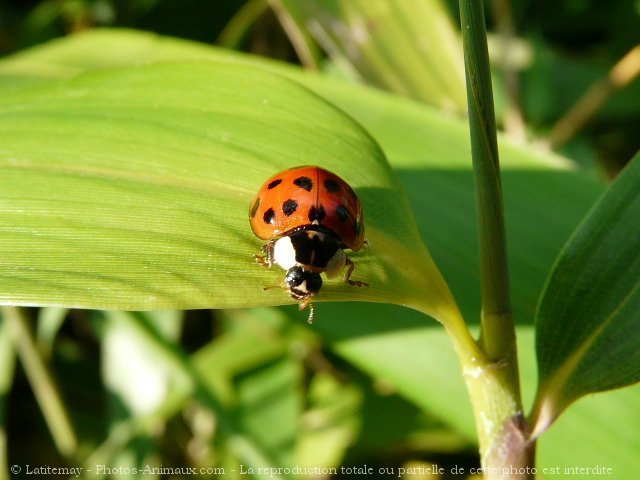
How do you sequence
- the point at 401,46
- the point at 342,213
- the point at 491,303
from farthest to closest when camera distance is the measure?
1. the point at 401,46
2. the point at 342,213
3. the point at 491,303

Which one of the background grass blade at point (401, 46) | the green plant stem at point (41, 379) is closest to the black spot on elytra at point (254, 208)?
the background grass blade at point (401, 46)

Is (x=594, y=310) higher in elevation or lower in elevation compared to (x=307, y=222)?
lower

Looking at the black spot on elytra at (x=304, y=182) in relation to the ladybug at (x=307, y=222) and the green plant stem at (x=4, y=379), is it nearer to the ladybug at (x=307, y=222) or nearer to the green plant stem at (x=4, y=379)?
the ladybug at (x=307, y=222)

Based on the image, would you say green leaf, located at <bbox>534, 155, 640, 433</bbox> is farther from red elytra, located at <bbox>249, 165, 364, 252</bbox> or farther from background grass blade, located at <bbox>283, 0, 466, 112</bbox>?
background grass blade, located at <bbox>283, 0, 466, 112</bbox>

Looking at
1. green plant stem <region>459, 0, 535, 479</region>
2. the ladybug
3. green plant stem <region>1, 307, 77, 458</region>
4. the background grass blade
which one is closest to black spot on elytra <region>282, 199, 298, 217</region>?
the ladybug

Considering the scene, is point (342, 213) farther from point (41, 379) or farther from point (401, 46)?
point (41, 379)

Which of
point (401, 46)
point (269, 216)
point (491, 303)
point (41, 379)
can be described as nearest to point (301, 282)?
point (269, 216)

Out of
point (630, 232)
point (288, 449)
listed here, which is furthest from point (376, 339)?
point (288, 449)
